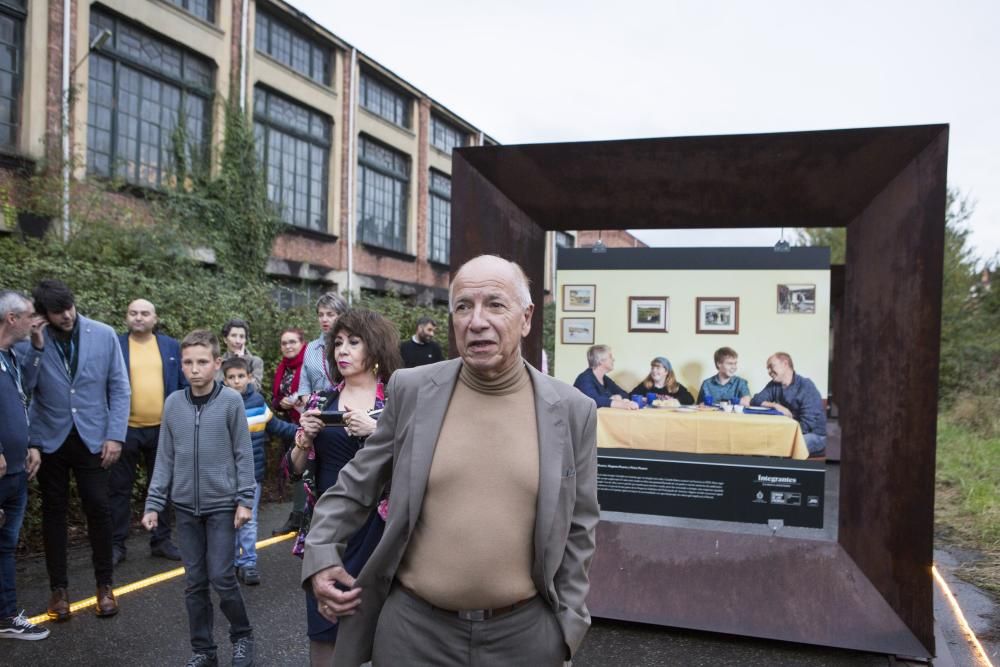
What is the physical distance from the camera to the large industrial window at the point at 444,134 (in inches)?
1224

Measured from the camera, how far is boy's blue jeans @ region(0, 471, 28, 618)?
4.52 m

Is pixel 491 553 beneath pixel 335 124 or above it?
beneath

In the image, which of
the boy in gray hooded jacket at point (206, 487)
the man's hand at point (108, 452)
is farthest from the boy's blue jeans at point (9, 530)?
the boy in gray hooded jacket at point (206, 487)

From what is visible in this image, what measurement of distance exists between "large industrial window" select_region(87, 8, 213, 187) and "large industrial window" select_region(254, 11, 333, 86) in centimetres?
262

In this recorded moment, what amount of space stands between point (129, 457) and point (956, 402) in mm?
17779

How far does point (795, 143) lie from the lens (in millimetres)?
4246

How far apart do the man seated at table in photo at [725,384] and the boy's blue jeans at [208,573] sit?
2857 millimetres

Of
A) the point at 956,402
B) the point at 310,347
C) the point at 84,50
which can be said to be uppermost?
the point at 84,50

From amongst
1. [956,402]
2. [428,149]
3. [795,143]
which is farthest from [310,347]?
[428,149]

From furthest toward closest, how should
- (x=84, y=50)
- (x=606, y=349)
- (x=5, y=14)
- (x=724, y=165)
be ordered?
(x=84, y=50)
(x=5, y=14)
(x=606, y=349)
(x=724, y=165)

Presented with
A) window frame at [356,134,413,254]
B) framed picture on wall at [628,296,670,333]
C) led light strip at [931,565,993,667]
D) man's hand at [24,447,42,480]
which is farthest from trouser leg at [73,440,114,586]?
window frame at [356,134,413,254]

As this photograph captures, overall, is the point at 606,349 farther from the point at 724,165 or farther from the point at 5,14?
the point at 5,14

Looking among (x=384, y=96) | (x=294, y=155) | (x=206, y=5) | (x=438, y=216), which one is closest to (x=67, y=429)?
(x=206, y=5)

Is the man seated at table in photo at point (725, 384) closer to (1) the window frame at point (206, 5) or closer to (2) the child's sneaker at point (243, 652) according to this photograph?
(2) the child's sneaker at point (243, 652)
